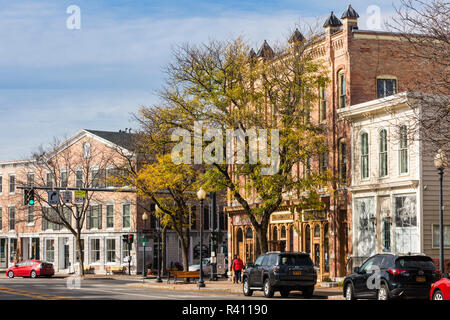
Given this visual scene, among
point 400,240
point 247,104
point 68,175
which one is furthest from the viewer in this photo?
point 68,175

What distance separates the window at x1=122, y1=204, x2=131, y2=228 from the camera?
2581 inches

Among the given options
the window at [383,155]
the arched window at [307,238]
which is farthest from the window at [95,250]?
the window at [383,155]

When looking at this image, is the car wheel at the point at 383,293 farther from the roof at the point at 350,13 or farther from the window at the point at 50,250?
the window at the point at 50,250

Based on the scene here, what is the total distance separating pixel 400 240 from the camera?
3412 centimetres

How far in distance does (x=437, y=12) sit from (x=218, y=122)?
1498 centimetres

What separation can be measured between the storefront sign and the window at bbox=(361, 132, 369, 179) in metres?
6.71

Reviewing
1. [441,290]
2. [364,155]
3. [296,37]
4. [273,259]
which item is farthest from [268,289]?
[296,37]

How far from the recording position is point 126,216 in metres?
65.8

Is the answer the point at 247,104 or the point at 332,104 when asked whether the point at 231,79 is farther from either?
the point at 332,104

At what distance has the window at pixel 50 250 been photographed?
240ft

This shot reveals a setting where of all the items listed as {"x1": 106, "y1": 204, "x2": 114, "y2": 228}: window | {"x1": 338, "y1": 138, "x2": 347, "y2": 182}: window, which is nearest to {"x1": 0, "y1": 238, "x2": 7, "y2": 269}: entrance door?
{"x1": 106, "y1": 204, "x2": 114, "y2": 228}: window

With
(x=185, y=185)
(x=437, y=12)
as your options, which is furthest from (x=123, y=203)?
(x=437, y=12)

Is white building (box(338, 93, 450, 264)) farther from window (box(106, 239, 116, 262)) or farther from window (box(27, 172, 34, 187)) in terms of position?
window (box(27, 172, 34, 187))

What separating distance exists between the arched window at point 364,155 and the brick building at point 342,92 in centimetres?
93
